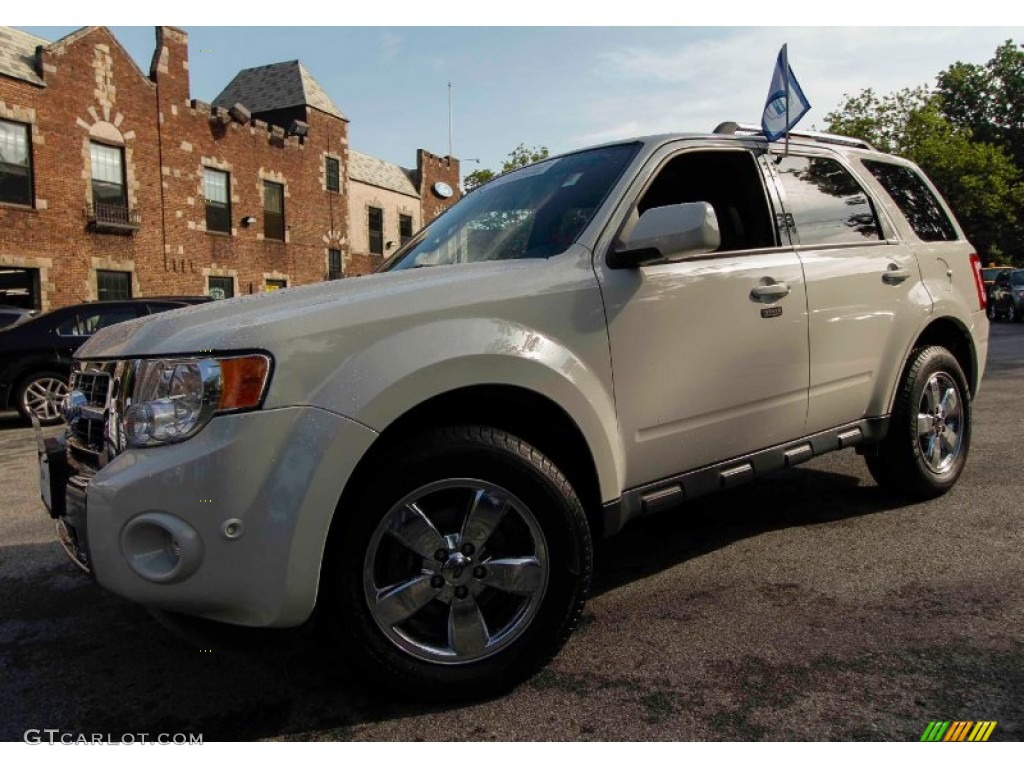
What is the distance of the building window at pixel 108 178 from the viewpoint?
19.6 m

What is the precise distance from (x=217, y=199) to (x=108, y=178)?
345 cm

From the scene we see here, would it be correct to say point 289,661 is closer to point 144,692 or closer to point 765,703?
point 144,692

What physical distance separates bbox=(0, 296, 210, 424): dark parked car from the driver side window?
7354mm

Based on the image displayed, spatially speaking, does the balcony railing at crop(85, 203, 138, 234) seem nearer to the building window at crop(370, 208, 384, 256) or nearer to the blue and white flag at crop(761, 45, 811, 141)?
the building window at crop(370, 208, 384, 256)

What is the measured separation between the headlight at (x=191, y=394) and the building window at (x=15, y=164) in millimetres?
19090

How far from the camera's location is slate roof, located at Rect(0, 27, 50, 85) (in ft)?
58.4

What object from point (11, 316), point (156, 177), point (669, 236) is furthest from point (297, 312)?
point (156, 177)

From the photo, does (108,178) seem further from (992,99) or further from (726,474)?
(992,99)

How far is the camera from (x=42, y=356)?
31.1 ft

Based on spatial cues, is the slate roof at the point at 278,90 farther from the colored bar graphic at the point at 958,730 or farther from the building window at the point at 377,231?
the colored bar graphic at the point at 958,730

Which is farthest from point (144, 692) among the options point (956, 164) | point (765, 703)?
point (956, 164)

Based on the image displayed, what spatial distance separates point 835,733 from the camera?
2133 mm
